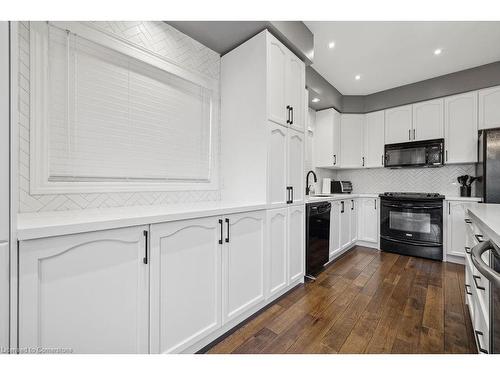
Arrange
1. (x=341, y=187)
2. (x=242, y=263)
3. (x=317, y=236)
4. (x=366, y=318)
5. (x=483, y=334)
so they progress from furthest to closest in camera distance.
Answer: (x=341, y=187) → (x=317, y=236) → (x=366, y=318) → (x=242, y=263) → (x=483, y=334)

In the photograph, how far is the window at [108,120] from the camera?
1261 millimetres

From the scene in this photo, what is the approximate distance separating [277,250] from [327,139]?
256cm

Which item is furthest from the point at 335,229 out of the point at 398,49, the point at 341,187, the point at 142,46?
the point at 142,46

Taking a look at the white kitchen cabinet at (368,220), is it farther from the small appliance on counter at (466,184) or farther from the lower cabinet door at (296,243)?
the lower cabinet door at (296,243)

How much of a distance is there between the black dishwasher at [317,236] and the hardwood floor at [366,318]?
0.51ft

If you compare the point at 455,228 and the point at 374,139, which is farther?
the point at 374,139

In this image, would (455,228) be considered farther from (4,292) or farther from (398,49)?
(4,292)

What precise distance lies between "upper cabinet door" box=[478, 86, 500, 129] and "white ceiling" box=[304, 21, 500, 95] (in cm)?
40

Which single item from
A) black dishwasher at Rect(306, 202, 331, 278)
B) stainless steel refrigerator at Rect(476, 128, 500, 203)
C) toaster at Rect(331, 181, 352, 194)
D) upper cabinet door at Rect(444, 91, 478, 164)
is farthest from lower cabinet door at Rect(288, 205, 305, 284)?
upper cabinet door at Rect(444, 91, 478, 164)

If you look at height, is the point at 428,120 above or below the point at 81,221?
above

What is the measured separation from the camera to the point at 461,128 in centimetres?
317

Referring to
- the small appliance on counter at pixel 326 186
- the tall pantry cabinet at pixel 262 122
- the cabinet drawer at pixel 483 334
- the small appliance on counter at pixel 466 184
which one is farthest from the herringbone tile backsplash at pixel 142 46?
the small appliance on counter at pixel 466 184

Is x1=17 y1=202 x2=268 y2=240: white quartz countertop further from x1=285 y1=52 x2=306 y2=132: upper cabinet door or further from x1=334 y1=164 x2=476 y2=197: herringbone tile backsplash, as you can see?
x1=334 y1=164 x2=476 y2=197: herringbone tile backsplash

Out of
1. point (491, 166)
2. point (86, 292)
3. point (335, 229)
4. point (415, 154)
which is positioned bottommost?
point (335, 229)
